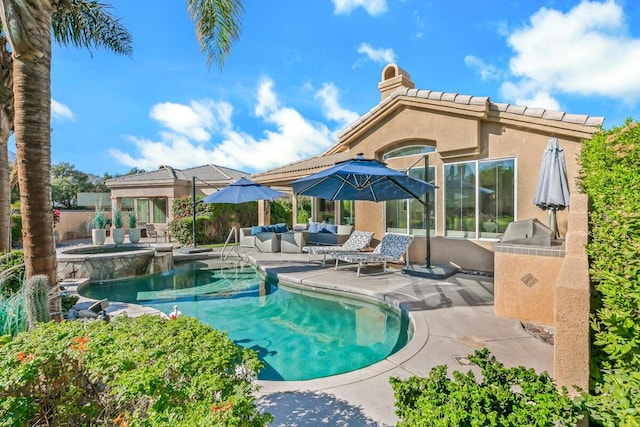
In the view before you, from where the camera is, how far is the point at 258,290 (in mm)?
10203

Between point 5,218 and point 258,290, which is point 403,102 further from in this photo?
point 5,218

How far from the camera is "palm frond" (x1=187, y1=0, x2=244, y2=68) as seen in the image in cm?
875

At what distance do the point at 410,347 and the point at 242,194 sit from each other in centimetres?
1123

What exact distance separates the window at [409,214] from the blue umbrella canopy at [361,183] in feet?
5.82

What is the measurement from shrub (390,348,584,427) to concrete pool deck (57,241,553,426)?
4.20 feet

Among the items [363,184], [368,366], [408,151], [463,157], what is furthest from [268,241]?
[368,366]

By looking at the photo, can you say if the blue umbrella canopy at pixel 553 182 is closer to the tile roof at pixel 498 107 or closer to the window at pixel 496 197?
the tile roof at pixel 498 107

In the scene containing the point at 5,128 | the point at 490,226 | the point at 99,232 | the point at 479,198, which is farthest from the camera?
the point at 99,232

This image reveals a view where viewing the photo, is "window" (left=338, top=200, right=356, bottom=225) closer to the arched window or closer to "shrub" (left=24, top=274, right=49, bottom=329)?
the arched window

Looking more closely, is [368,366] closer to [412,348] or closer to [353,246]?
[412,348]

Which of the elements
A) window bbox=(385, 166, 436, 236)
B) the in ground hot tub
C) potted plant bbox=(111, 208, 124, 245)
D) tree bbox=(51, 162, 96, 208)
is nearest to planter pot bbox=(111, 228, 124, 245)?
potted plant bbox=(111, 208, 124, 245)

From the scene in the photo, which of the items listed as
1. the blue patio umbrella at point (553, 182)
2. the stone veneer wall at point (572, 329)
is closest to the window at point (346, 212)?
the blue patio umbrella at point (553, 182)

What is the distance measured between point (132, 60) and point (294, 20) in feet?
23.6

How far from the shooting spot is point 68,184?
4541 centimetres
